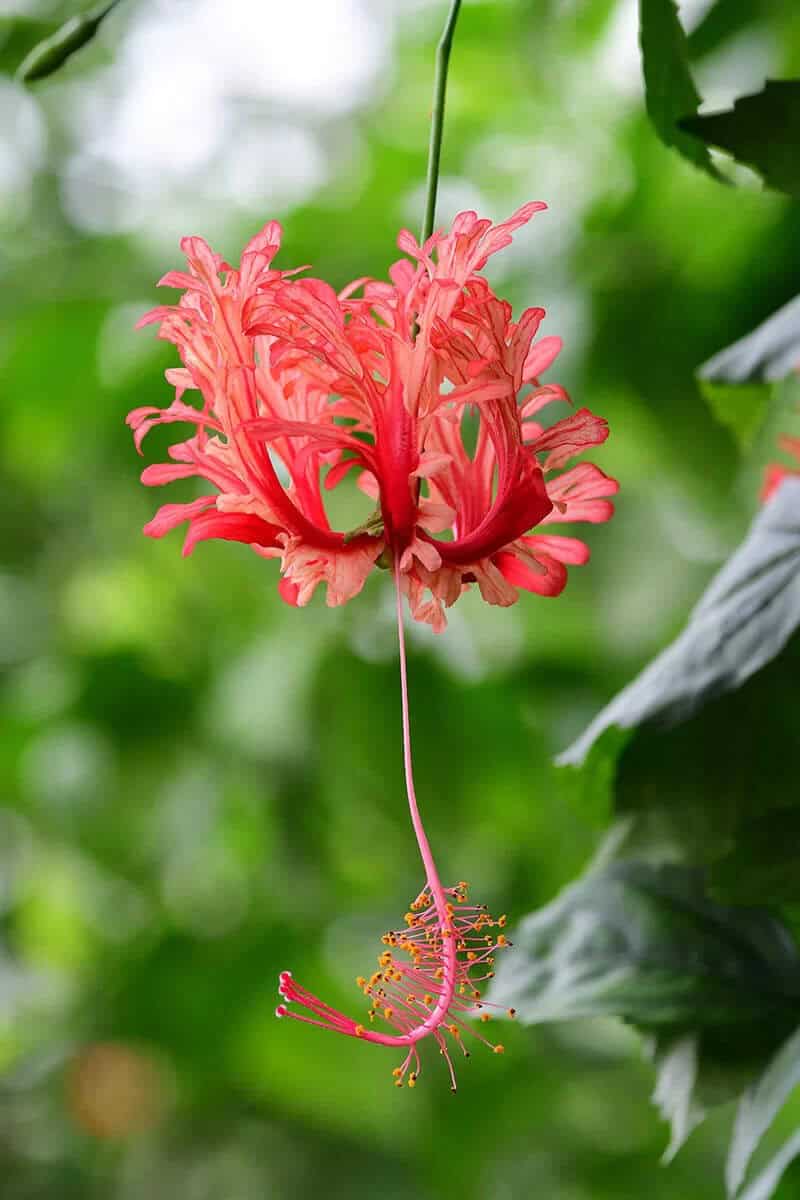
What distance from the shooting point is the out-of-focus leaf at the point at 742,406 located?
2.54 ft

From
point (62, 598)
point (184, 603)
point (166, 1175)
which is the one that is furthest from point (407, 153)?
point (166, 1175)

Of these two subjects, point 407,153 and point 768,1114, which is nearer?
point 768,1114

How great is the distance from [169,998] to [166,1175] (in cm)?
55

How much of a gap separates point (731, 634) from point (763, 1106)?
0.23 metres

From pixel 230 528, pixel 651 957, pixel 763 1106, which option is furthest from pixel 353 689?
pixel 230 528

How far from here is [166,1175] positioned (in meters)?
1.93

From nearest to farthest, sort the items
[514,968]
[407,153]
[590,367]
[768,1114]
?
1. [768,1114]
2. [514,968]
3. [590,367]
4. [407,153]

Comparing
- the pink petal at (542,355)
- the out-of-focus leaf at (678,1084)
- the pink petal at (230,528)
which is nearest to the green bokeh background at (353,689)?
the out-of-focus leaf at (678,1084)

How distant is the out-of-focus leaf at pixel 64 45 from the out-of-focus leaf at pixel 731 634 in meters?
0.38

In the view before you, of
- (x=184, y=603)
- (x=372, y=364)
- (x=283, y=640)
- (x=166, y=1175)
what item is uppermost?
(x=372, y=364)

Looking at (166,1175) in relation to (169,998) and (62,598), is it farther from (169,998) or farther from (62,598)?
(62,598)

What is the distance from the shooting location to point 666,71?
0.57 metres

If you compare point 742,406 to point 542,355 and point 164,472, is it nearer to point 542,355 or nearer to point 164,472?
point 542,355

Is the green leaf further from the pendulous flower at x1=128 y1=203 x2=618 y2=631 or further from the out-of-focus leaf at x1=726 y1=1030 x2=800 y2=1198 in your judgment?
the out-of-focus leaf at x1=726 y1=1030 x2=800 y2=1198
